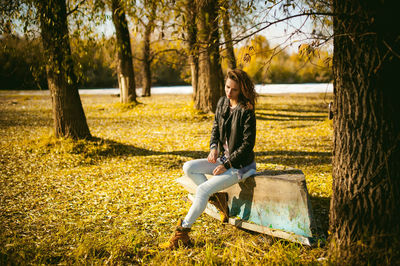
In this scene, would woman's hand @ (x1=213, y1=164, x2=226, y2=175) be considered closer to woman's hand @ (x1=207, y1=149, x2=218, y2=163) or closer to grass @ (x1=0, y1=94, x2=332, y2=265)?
woman's hand @ (x1=207, y1=149, x2=218, y2=163)

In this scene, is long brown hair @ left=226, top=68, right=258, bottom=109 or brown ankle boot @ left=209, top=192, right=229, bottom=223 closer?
long brown hair @ left=226, top=68, right=258, bottom=109

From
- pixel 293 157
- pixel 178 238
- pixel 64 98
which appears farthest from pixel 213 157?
pixel 64 98

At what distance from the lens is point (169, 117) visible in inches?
559

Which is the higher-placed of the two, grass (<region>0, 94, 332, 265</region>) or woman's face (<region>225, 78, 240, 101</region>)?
woman's face (<region>225, 78, 240, 101</region>)

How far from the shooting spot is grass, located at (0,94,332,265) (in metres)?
3.39

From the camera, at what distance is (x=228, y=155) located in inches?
152

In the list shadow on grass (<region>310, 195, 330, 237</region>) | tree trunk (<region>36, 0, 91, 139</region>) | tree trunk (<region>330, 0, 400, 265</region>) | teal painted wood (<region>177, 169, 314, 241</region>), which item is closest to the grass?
shadow on grass (<region>310, 195, 330, 237</region>)

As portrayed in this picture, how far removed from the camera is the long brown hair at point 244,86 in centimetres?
371

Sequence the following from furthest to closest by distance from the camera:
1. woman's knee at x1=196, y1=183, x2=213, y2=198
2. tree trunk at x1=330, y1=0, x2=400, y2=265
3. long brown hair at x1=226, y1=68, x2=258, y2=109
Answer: long brown hair at x1=226, y1=68, x2=258, y2=109 < woman's knee at x1=196, y1=183, x2=213, y2=198 < tree trunk at x1=330, y1=0, x2=400, y2=265

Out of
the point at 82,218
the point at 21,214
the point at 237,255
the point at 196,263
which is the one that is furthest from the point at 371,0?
the point at 21,214

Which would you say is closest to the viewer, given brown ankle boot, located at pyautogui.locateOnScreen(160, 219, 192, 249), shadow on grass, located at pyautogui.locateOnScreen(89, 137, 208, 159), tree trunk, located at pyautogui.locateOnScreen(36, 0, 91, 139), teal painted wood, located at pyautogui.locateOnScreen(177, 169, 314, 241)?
teal painted wood, located at pyautogui.locateOnScreen(177, 169, 314, 241)

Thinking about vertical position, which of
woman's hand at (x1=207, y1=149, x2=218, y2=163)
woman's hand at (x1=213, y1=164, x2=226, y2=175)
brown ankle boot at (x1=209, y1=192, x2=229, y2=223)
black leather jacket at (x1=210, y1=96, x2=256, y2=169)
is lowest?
brown ankle boot at (x1=209, y1=192, x2=229, y2=223)

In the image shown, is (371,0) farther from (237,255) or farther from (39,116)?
(39,116)

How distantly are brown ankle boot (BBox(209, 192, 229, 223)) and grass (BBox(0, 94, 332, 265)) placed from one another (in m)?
0.22
